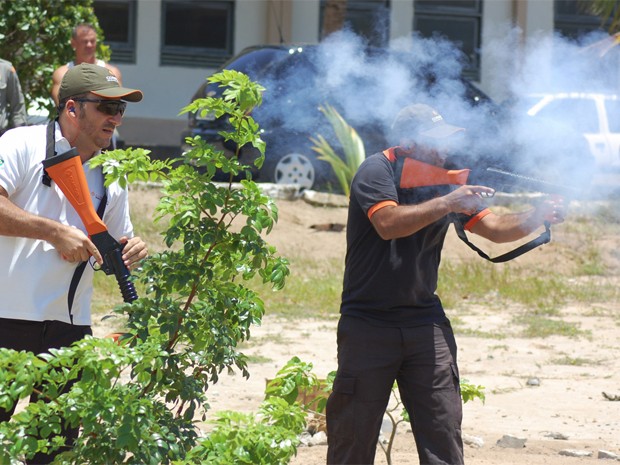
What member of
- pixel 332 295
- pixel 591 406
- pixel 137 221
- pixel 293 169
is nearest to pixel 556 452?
pixel 591 406

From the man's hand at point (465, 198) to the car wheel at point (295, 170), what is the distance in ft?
33.1

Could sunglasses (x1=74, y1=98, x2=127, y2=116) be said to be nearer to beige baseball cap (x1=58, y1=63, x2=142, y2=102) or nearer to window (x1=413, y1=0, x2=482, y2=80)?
beige baseball cap (x1=58, y1=63, x2=142, y2=102)

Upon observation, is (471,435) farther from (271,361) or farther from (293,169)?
(293,169)

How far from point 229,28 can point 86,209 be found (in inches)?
671

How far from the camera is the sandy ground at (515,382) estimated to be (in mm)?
6348

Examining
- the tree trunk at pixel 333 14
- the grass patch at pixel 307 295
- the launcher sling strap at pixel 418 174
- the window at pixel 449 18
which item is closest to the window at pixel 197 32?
the window at pixel 449 18

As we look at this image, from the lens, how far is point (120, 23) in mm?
20391

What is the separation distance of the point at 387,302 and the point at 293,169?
403 inches

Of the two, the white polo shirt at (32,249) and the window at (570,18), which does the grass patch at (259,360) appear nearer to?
the white polo shirt at (32,249)

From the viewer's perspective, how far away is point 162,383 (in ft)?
13.2

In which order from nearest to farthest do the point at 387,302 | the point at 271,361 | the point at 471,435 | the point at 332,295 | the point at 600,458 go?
the point at 387,302, the point at 600,458, the point at 471,435, the point at 271,361, the point at 332,295

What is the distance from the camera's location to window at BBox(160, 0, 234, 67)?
2056 cm

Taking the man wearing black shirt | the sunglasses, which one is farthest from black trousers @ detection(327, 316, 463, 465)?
the sunglasses

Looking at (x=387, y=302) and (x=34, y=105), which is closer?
(x=387, y=302)
